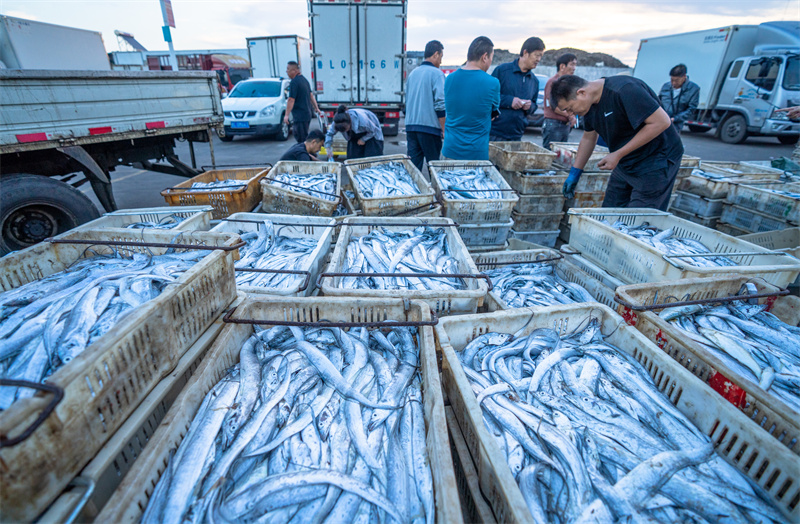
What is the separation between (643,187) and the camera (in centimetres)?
394

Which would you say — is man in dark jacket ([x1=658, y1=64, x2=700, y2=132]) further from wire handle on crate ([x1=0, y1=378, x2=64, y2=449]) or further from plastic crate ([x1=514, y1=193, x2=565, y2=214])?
wire handle on crate ([x1=0, y1=378, x2=64, y2=449])

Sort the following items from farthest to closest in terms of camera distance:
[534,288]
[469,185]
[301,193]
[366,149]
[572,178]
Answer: [366,149] → [469,185] → [301,193] → [572,178] → [534,288]

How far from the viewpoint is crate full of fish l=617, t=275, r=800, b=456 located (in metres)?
1.67

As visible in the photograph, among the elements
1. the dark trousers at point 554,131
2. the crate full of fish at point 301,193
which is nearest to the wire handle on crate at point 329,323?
the crate full of fish at point 301,193

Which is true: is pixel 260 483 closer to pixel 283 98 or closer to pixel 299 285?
pixel 299 285

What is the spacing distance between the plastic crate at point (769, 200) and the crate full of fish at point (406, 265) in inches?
172

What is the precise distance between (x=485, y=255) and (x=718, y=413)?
2.26 m

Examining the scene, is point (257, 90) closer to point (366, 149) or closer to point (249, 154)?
point (249, 154)

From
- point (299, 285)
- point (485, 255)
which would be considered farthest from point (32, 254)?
point (485, 255)

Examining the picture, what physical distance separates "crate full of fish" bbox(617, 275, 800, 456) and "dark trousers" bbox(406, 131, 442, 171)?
4388 mm

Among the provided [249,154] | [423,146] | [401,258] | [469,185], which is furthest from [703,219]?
[249,154]

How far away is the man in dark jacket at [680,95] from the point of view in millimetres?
7121

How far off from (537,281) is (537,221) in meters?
2.34

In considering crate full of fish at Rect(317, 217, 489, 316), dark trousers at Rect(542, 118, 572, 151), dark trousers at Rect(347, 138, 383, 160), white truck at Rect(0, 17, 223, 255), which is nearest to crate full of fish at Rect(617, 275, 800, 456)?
crate full of fish at Rect(317, 217, 489, 316)
